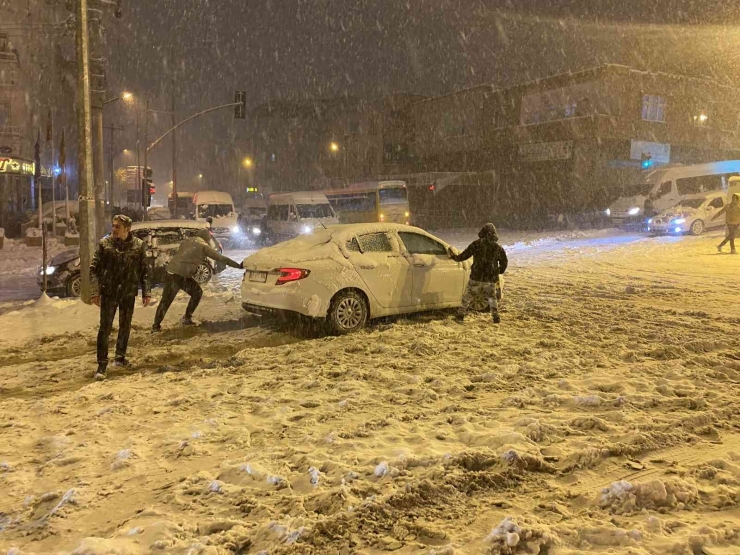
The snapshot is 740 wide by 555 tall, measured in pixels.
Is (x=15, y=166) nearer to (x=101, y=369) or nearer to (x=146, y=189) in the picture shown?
(x=146, y=189)

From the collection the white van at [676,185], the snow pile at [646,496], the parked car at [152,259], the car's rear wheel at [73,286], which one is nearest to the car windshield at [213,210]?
the parked car at [152,259]

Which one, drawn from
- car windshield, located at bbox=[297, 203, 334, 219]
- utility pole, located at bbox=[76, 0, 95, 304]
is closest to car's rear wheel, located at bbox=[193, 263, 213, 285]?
utility pole, located at bbox=[76, 0, 95, 304]

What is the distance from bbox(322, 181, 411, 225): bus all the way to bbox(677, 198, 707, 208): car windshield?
11.4 meters

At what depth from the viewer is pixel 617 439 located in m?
4.40

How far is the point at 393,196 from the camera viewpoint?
28297mm

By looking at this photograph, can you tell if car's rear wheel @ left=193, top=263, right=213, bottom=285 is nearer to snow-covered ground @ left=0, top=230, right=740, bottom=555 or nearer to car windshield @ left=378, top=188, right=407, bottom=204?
snow-covered ground @ left=0, top=230, right=740, bottom=555

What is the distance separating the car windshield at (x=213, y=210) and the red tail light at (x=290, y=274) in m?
21.2

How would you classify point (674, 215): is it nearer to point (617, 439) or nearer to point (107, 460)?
point (617, 439)

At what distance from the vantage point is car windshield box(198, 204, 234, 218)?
28103mm

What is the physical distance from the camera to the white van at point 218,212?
1070 inches

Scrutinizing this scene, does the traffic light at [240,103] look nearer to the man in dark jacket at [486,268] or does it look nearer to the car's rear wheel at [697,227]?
the car's rear wheel at [697,227]

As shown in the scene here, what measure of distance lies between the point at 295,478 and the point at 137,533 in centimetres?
100

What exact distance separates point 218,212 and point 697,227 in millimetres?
20223

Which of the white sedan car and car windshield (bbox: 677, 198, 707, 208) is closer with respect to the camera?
the white sedan car
